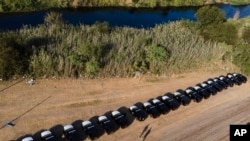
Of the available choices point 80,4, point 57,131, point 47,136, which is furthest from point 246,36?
point 47,136

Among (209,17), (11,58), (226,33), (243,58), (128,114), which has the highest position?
(209,17)

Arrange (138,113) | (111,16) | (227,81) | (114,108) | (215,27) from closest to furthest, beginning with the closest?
(138,113), (114,108), (227,81), (215,27), (111,16)

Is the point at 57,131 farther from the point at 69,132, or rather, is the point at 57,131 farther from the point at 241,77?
the point at 241,77

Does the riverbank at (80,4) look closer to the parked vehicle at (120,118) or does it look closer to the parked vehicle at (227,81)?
the parked vehicle at (227,81)

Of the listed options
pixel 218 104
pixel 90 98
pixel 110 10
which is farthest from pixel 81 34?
pixel 110 10

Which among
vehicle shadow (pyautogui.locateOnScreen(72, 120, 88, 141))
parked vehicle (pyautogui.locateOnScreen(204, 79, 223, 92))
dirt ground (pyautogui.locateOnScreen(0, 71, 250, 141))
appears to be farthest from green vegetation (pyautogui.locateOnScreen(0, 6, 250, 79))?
vehicle shadow (pyautogui.locateOnScreen(72, 120, 88, 141))

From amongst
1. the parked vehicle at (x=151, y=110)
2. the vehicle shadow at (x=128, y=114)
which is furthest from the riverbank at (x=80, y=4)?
the parked vehicle at (x=151, y=110)

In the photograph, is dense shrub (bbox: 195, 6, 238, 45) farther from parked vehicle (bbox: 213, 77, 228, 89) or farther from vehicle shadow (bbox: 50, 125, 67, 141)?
vehicle shadow (bbox: 50, 125, 67, 141)
